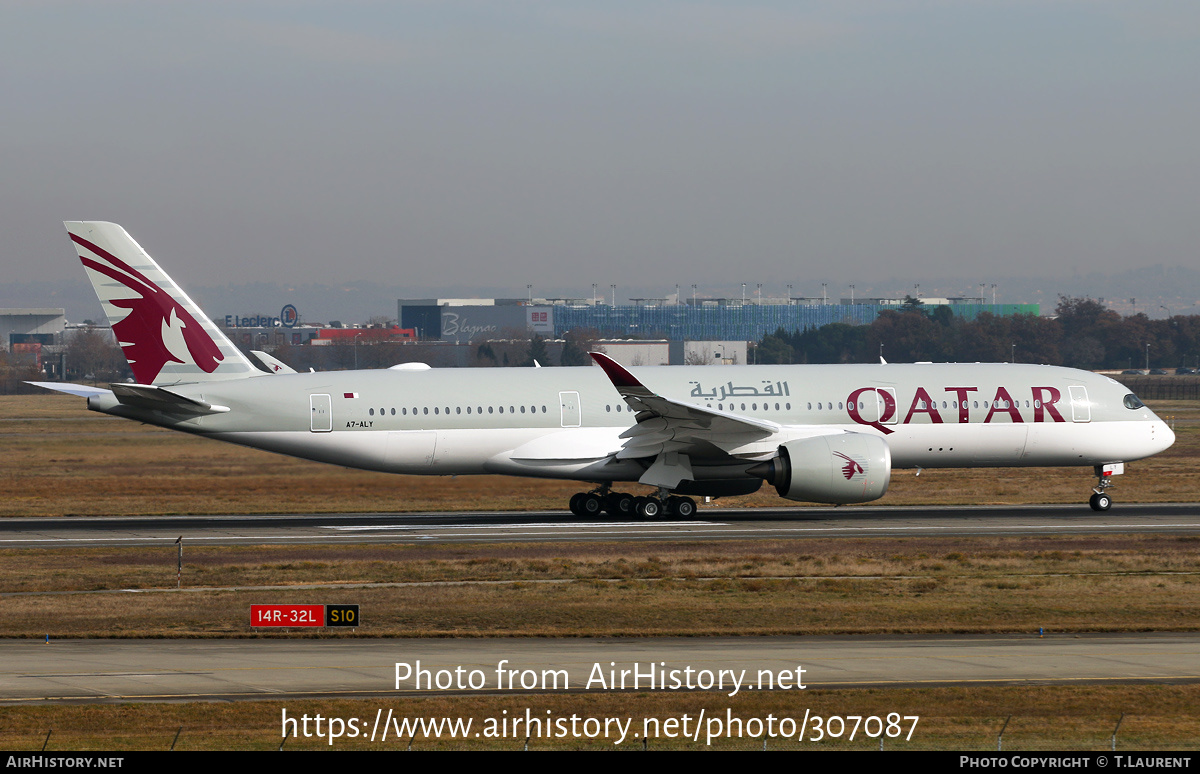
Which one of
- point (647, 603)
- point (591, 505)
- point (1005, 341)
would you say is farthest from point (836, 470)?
point (1005, 341)

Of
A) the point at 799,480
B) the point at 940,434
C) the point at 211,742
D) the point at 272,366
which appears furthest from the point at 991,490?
the point at 211,742

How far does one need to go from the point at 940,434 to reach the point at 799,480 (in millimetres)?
5850

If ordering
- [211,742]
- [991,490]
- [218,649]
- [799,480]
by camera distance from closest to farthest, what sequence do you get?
[211,742] → [218,649] → [799,480] → [991,490]

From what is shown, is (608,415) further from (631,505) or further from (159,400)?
(159,400)

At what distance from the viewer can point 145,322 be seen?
39.2m

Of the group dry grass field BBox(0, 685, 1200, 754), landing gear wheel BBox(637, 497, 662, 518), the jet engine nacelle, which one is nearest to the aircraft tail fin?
landing gear wheel BBox(637, 497, 662, 518)

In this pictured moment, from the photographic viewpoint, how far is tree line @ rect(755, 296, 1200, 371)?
156 metres

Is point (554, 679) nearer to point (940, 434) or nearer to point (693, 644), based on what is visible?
point (693, 644)

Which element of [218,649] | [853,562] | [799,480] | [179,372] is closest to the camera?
[218,649]

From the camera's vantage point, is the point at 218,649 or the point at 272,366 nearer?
the point at 218,649

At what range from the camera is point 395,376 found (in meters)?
40.2

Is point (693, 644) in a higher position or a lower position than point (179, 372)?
lower

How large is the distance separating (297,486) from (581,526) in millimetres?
10961

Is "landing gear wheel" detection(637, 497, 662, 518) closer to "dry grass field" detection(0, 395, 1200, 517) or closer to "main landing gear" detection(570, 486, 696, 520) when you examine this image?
"main landing gear" detection(570, 486, 696, 520)
